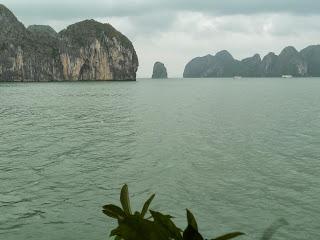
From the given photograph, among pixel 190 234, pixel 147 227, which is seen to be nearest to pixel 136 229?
pixel 147 227

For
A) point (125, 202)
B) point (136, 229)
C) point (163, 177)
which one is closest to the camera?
point (136, 229)

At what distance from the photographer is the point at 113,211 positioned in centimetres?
260

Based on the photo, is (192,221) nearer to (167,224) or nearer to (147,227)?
(167,224)

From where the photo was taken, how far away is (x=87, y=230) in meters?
13.6

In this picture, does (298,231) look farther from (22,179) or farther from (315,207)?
(22,179)

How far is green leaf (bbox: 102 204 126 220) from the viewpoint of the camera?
257 cm

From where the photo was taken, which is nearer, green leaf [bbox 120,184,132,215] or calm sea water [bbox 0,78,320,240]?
green leaf [bbox 120,184,132,215]

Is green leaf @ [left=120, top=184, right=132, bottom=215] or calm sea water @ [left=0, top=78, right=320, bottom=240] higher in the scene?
green leaf @ [left=120, top=184, right=132, bottom=215]

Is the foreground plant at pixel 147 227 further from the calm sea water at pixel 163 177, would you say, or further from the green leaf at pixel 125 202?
the calm sea water at pixel 163 177

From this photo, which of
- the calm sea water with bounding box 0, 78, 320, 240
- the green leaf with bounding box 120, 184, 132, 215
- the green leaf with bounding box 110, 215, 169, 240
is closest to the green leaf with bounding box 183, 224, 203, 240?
the green leaf with bounding box 110, 215, 169, 240

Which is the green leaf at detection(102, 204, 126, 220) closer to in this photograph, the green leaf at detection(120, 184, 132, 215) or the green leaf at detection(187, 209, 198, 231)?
the green leaf at detection(120, 184, 132, 215)

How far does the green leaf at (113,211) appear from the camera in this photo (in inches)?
101

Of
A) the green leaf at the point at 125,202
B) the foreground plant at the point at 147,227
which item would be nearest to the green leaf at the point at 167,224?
the foreground plant at the point at 147,227

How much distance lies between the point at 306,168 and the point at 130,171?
878 centimetres
